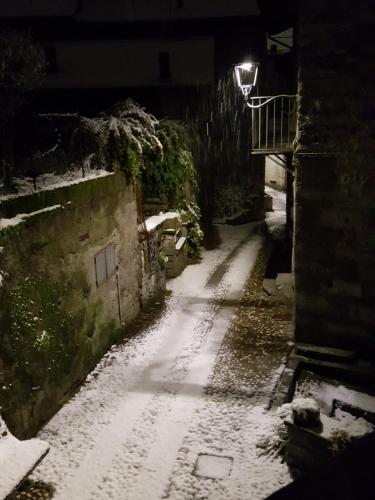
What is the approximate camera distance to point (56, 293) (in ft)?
24.1

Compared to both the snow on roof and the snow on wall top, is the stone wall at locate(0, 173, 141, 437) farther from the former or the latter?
the snow on roof

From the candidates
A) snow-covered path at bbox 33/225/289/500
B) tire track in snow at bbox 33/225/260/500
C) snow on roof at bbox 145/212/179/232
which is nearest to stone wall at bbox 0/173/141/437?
snow-covered path at bbox 33/225/289/500

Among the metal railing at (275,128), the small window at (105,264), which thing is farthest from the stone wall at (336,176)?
the small window at (105,264)

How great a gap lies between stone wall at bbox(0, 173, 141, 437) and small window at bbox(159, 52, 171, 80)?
1069cm

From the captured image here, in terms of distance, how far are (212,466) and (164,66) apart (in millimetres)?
16973

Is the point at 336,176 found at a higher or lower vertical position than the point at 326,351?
higher

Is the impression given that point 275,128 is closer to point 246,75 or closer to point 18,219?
point 246,75

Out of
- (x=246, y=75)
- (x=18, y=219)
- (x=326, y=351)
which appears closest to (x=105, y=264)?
(x=18, y=219)

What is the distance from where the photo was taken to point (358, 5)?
634cm

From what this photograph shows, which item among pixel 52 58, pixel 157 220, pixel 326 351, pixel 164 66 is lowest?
pixel 326 351

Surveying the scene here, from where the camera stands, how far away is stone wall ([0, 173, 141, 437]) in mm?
6168

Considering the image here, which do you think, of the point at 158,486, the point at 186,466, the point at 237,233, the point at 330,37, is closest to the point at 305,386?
the point at 186,466

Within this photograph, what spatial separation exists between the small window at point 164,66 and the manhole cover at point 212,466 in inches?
646

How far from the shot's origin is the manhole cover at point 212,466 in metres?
5.81
